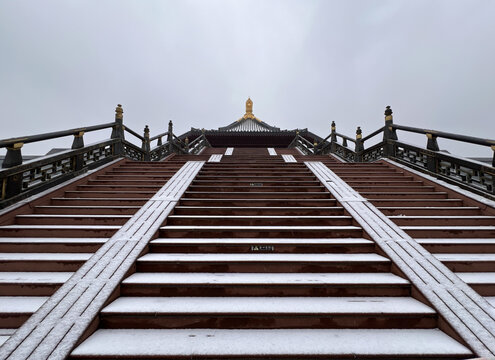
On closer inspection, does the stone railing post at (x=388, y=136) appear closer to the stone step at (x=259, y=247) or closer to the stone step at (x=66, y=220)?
the stone step at (x=259, y=247)

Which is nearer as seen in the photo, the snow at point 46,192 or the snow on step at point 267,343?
the snow on step at point 267,343

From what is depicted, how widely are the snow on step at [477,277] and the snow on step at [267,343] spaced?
0.95 metres

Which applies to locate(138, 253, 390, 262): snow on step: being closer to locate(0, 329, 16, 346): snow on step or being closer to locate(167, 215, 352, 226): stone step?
locate(167, 215, 352, 226): stone step

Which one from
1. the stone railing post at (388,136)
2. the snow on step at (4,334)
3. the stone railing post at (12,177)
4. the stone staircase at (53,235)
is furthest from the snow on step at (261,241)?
the stone railing post at (388,136)

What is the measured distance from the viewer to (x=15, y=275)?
2830 millimetres

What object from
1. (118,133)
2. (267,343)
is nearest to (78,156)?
(118,133)

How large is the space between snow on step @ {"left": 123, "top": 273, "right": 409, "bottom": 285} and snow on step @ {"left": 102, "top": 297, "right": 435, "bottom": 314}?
0.15 m

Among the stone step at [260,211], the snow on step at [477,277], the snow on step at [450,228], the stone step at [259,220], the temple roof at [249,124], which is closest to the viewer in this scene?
the snow on step at [477,277]

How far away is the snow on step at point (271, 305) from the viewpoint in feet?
7.43

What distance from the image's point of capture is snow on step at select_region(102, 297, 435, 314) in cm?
226

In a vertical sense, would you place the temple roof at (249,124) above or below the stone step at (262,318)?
above

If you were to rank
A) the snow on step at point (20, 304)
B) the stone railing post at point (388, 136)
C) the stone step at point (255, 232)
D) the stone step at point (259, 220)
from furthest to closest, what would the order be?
the stone railing post at point (388, 136), the stone step at point (259, 220), the stone step at point (255, 232), the snow on step at point (20, 304)

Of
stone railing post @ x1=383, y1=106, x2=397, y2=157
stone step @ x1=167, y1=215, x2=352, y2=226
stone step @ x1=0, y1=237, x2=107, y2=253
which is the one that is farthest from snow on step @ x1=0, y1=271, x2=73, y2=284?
stone railing post @ x1=383, y1=106, x2=397, y2=157

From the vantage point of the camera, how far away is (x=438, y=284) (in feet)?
8.39
